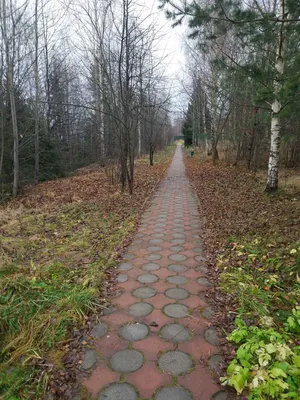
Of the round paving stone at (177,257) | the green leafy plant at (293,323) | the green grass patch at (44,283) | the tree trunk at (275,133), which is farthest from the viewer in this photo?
the tree trunk at (275,133)

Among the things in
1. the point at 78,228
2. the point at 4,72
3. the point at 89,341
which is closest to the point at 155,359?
the point at 89,341

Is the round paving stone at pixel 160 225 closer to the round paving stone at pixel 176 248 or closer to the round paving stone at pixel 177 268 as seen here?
the round paving stone at pixel 176 248

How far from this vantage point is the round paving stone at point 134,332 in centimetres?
216

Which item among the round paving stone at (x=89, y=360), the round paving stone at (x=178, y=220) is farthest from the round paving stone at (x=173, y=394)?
the round paving stone at (x=178, y=220)

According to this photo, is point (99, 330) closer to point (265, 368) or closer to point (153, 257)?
point (265, 368)

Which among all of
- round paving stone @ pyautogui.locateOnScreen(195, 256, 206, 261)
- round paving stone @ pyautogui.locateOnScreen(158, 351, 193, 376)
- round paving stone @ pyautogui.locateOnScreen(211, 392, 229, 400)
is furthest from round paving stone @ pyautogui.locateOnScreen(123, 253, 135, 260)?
round paving stone @ pyautogui.locateOnScreen(211, 392, 229, 400)

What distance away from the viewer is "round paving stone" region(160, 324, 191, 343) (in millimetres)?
2125

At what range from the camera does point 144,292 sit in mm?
2805

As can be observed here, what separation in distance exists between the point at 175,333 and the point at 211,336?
308mm

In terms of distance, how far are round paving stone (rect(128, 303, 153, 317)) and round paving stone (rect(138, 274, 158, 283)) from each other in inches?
17.4

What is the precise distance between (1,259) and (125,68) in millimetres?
5999

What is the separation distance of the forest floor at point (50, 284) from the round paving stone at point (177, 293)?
0.68 m

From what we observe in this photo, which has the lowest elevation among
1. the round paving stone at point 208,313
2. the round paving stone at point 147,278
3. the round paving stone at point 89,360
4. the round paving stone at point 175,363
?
the round paving stone at point 89,360

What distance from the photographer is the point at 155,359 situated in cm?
193
